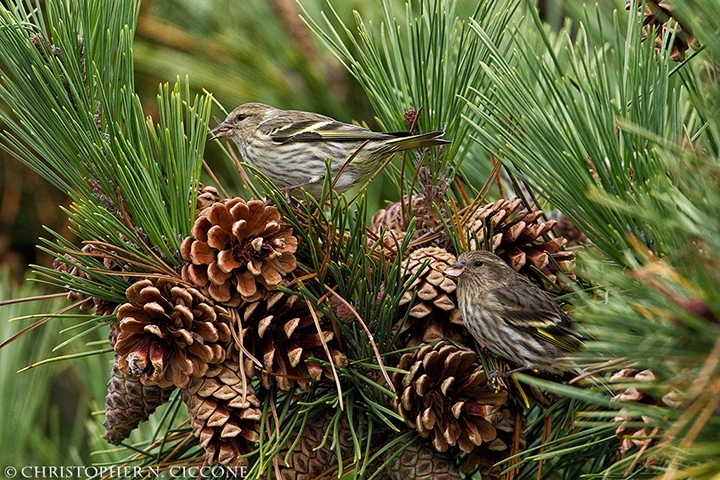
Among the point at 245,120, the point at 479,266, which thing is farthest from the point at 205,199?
the point at 245,120

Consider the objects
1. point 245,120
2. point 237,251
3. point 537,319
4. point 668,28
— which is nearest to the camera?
point 668,28

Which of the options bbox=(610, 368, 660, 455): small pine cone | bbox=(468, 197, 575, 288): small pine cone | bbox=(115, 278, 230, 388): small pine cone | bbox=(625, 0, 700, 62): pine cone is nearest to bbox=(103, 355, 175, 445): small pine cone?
bbox=(115, 278, 230, 388): small pine cone

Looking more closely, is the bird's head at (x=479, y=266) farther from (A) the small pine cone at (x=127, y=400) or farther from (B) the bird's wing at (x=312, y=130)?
(B) the bird's wing at (x=312, y=130)

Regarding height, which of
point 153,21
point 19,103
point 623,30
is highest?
point 153,21

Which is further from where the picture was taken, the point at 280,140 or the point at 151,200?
the point at 280,140

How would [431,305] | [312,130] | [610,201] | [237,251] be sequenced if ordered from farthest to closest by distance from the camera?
1. [312,130]
2. [431,305]
3. [237,251]
4. [610,201]

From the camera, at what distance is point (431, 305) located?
1746 millimetres

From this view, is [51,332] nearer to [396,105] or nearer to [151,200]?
[151,200]

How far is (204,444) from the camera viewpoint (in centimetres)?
154

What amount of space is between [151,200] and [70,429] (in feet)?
7.93

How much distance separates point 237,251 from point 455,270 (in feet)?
1.53

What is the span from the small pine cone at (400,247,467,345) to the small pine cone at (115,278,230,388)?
1.31 feet

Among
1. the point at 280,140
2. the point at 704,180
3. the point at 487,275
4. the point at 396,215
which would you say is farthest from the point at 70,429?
the point at 704,180

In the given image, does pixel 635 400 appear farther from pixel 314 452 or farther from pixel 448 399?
pixel 314 452
